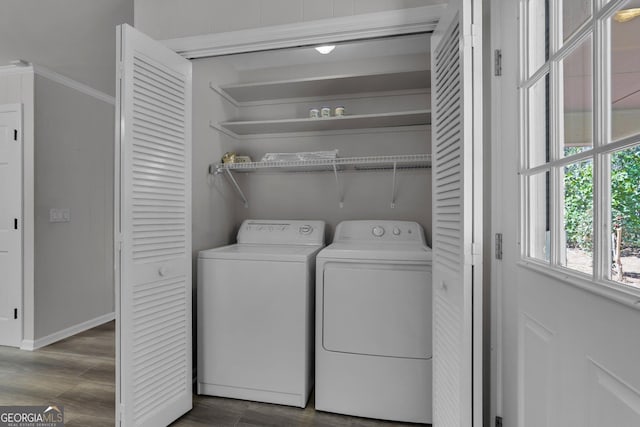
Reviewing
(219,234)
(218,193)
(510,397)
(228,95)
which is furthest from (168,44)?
(510,397)

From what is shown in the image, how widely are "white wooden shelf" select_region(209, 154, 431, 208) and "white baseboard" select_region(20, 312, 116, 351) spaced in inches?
85.1

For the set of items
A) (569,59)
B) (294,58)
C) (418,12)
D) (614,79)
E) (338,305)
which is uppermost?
(294,58)

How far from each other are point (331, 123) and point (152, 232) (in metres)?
1.48

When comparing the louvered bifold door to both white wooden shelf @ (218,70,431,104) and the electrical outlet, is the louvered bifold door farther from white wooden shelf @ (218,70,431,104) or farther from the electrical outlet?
the electrical outlet

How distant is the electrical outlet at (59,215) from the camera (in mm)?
3061

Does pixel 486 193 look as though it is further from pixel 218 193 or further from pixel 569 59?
pixel 218 193

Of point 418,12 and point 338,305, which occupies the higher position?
point 418,12

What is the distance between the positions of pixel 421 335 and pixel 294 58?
2248 millimetres

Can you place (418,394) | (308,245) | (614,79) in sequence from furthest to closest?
(308,245), (418,394), (614,79)

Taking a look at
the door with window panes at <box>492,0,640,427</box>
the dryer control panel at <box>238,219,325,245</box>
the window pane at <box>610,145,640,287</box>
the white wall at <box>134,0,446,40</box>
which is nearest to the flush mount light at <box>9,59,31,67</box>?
the white wall at <box>134,0,446,40</box>

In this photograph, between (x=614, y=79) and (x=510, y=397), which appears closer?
(x=614, y=79)

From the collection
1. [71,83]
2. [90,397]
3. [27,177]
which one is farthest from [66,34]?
[90,397]

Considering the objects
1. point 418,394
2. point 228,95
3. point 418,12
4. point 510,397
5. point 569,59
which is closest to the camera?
point 569,59

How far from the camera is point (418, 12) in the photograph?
1.58 metres
